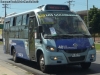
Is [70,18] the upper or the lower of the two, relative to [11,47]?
upper

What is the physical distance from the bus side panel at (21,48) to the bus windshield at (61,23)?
8.19 ft

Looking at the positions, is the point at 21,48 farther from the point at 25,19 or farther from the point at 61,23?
the point at 61,23

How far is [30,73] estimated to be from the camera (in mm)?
11453

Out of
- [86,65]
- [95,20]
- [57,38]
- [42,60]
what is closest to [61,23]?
[57,38]

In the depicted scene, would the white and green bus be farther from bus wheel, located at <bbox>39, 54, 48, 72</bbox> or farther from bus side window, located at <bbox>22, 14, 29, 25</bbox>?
bus side window, located at <bbox>22, 14, 29, 25</bbox>

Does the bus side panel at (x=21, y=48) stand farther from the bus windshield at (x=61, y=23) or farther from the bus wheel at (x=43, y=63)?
the bus windshield at (x=61, y=23)

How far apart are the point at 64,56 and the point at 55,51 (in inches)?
16.1

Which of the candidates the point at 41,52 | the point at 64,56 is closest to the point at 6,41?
the point at 41,52

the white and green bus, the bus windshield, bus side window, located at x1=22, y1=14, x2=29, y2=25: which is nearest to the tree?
bus side window, located at x1=22, y1=14, x2=29, y2=25

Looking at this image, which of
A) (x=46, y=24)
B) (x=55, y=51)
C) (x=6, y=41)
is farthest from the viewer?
(x=6, y=41)

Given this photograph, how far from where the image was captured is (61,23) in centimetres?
1168

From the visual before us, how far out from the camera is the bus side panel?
45.5 ft

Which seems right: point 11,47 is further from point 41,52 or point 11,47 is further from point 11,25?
point 41,52

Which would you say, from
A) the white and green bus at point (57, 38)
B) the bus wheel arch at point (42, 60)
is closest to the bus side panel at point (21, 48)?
the white and green bus at point (57, 38)
